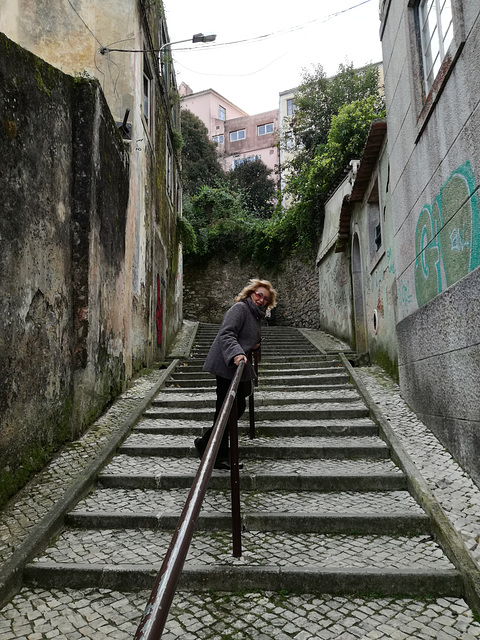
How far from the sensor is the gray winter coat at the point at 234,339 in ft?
12.1

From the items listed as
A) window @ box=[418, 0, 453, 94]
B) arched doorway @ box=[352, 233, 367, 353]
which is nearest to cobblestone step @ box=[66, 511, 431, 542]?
window @ box=[418, 0, 453, 94]

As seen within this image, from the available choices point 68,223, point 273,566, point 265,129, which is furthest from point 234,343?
point 265,129

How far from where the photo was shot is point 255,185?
89.4 feet

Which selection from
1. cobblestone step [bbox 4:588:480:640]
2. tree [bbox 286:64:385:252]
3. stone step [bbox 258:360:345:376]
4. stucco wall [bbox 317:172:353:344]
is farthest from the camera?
tree [bbox 286:64:385:252]

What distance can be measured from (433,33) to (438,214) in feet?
5.81

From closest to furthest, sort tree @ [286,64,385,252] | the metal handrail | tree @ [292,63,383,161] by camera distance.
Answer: the metal handrail, tree @ [286,64,385,252], tree @ [292,63,383,161]

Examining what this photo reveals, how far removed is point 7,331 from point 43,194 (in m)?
1.35

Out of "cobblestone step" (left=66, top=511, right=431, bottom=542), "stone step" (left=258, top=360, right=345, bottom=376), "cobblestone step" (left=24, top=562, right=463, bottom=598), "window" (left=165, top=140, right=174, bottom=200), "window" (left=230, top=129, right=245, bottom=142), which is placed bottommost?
"cobblestone step" (left=24, top=562, right=463, bottom=598)

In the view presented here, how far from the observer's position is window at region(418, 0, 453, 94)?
3996mm

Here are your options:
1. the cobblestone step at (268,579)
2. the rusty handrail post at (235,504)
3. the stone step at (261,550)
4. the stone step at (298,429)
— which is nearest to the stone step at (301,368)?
the stone step at (298,429)

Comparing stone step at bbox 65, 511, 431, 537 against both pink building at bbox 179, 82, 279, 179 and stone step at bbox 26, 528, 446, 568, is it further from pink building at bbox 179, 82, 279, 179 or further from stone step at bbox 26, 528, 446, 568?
pink building at bbox 179, 82, 279, 179

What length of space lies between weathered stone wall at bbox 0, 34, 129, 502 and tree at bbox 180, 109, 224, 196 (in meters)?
21.0

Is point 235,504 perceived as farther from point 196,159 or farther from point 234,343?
point 196,159

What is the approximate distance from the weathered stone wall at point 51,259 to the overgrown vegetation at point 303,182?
965cm
